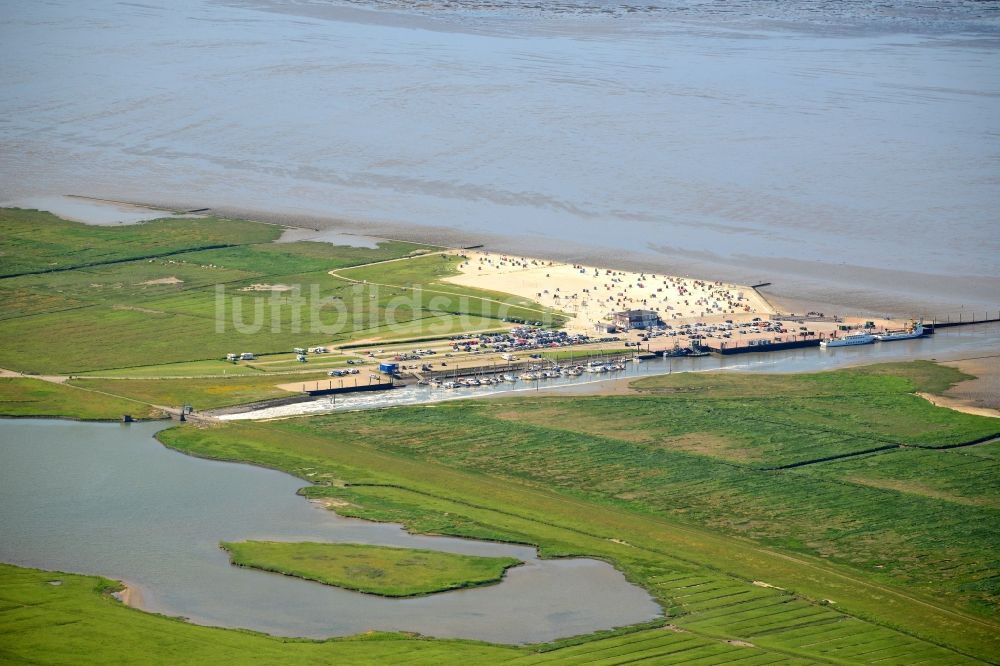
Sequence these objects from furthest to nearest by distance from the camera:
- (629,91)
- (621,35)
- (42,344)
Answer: (621,35) → (629,91) → (42,344)

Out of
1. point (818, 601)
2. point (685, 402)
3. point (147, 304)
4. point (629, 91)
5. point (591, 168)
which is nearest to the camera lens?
point (818, 601)

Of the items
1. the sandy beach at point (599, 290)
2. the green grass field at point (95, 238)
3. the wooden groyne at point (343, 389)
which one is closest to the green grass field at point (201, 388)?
the wooden groyne at point (343, 389)

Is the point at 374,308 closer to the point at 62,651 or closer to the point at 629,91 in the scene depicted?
the point at 62,651

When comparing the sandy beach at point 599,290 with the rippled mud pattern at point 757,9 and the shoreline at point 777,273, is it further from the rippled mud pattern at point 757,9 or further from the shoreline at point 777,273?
the rippled mud pattern at point 757,9

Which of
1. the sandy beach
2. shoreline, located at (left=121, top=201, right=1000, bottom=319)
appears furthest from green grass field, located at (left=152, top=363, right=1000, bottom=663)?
shoreline, located at (left=121, top=201, right=1000, bottom=319)

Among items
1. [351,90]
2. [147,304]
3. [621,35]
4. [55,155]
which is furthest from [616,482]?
[621,35]

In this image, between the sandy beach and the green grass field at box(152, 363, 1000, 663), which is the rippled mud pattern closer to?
the sandy beach
